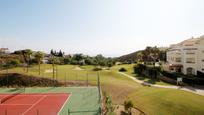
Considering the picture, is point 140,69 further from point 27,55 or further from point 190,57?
point 27,55

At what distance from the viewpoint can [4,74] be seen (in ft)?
130

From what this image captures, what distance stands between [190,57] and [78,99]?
31.1 metres

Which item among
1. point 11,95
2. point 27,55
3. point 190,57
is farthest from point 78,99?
point 27,55

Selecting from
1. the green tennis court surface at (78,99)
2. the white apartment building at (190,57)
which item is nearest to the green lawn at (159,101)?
the green tennis court surface at (78,99)

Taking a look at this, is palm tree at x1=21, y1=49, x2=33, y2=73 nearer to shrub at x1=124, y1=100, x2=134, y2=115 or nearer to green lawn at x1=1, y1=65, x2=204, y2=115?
green lawn at x1=1, y1=65, x2=204, y2=115

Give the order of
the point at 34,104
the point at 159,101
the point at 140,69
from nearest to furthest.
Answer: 1. the point at 34,104
2. the point at 159,101
3. the point at 140,69

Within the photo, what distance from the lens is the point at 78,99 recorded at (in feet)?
88.7

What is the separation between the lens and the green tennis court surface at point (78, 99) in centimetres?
2164

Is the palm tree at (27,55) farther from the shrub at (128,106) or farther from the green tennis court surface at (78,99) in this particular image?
the shrub at (128,106)

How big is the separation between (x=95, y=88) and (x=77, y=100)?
6.74 meters

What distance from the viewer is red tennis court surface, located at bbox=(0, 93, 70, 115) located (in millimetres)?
22334

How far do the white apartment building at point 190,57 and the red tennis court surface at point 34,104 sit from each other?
30.2 m

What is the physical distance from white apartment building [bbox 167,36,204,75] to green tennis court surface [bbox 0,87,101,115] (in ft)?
82.3

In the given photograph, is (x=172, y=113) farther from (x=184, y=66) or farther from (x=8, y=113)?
(x=184, y=66)
